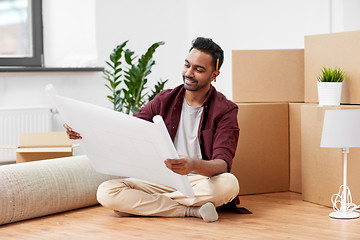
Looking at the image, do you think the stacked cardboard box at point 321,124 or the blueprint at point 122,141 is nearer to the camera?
the blueprint at point 122,141

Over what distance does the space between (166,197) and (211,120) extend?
1.38ft

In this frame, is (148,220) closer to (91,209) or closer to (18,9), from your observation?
(91,209)

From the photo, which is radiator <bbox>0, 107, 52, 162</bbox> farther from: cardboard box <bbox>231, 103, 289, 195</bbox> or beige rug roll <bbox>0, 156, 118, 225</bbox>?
cardboard box <bbox>231, 103, 289, 195</bbox>

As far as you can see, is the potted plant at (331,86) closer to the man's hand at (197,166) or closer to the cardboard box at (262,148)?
the cardboard box at (262,148)

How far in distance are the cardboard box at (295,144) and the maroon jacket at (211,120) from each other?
615 millimetres

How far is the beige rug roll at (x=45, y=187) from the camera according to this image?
2.57 m

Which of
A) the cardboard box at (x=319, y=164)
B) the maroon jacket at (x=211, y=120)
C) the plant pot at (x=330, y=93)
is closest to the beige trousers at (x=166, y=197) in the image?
the maroon jacket at (x=211, y=120)

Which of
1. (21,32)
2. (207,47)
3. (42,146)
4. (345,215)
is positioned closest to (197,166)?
(207,47)

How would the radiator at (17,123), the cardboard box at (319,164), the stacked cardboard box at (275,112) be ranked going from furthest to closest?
the radiator at (17,123) < the stacked cardboard box at (275,112) < the cardboard box at (319,164)

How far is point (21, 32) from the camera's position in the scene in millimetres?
4434

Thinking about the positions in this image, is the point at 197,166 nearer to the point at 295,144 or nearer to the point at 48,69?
the point at 295,144

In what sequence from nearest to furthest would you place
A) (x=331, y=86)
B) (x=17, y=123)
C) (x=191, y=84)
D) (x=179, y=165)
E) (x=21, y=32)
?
(x=179, y=165)
(x=191, y=84)
(x=331, y=86)
(x=17, y=123)
(x=21, y=32)

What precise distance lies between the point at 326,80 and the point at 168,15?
7.87ft

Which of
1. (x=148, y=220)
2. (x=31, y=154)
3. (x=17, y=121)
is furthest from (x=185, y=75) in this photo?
(x=17, y=121)
